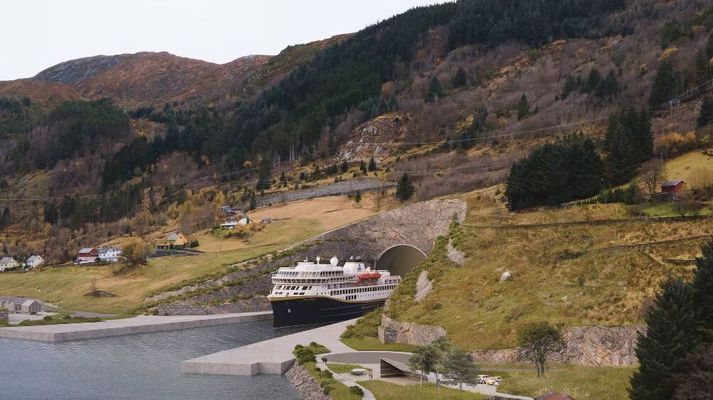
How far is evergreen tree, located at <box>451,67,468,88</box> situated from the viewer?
19325 centimetres

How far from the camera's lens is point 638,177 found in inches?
3270

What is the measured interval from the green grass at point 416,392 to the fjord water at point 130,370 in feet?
25.5

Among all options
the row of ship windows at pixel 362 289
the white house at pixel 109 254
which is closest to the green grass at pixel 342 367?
the row of ship windows at pixel 362 289

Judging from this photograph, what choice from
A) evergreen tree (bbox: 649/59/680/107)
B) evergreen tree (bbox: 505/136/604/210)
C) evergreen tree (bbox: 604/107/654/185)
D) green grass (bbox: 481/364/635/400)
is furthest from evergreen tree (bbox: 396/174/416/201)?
green grass (bbox: 481/364/635/400)

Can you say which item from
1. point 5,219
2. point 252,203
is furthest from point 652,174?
point 5,219

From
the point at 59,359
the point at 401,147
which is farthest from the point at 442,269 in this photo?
the point at 401,147

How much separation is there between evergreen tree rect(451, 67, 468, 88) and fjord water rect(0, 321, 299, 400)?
11868 centimetres

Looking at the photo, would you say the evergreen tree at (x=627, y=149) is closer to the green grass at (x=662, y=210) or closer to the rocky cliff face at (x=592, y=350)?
the green grass at (x=662, y=210)

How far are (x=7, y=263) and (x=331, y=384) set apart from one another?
4617 inches

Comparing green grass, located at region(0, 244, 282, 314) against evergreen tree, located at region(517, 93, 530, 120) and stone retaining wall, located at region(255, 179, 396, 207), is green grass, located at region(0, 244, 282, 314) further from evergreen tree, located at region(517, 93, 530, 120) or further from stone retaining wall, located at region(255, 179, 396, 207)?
evergreen tree, located at region(517, 93, 530, 120)

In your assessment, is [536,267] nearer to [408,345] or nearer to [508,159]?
[408,345]

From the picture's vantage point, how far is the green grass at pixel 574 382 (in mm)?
40000

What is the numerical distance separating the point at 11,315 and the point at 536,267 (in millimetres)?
70505

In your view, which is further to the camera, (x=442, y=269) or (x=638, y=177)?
(x=638, y=177)
